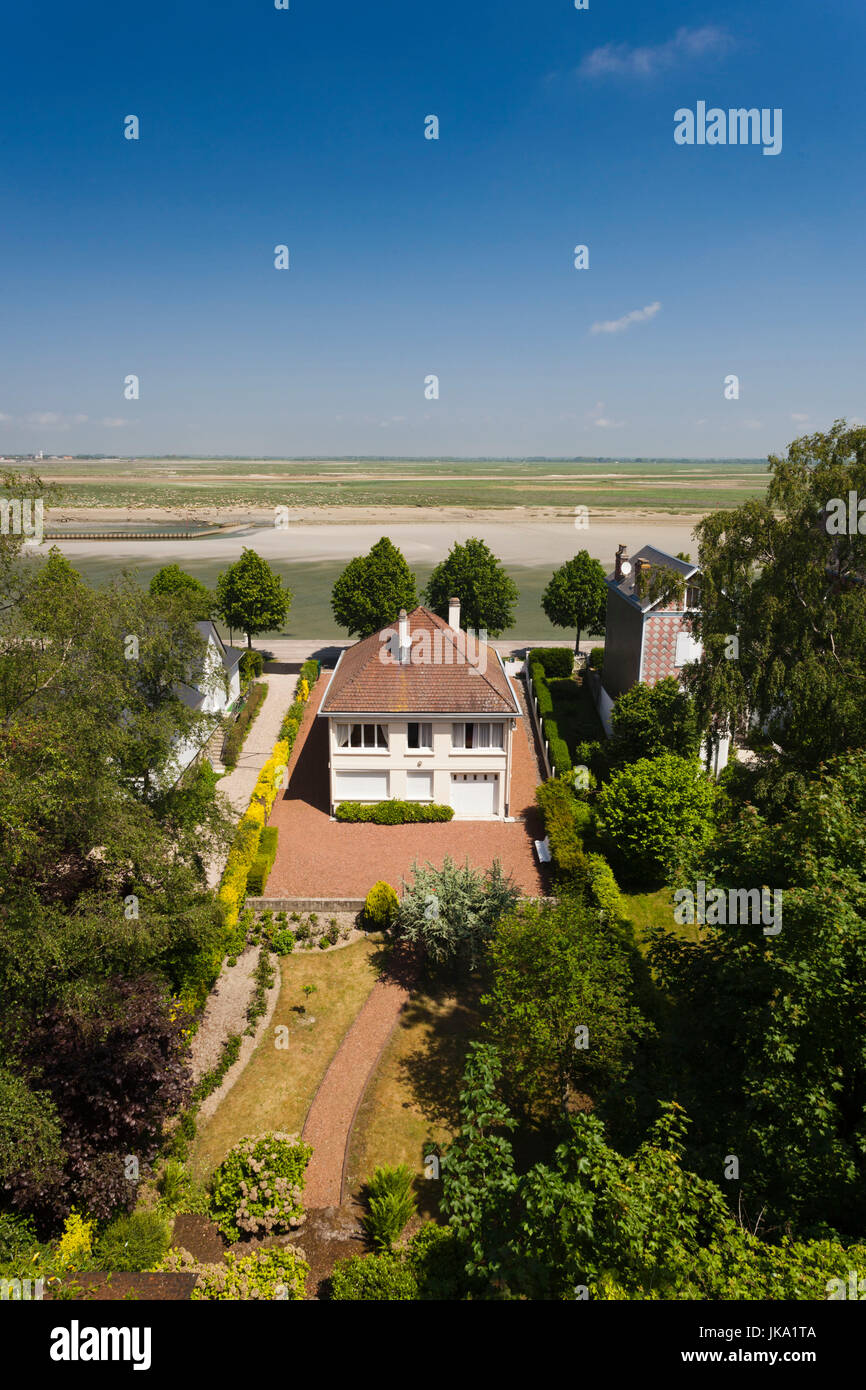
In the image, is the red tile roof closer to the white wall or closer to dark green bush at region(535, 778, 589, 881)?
the white wall

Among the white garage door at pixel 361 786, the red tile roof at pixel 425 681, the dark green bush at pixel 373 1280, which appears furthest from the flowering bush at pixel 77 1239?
the red tile roof at pixel 425 681

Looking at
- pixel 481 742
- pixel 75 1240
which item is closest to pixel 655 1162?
pixel 75 1240

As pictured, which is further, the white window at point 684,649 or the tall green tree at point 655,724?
the white window at point 684,649

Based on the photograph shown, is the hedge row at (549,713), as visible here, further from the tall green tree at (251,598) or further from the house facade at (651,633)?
the tall green tree at (251,598)

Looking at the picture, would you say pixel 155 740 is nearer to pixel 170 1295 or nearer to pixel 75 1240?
pixel 75 1240

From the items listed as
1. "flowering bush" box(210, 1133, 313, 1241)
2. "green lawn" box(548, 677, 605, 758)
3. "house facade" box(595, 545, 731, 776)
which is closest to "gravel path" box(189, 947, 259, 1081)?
"flowering bush" box(210, 1133, 313, 1241)
